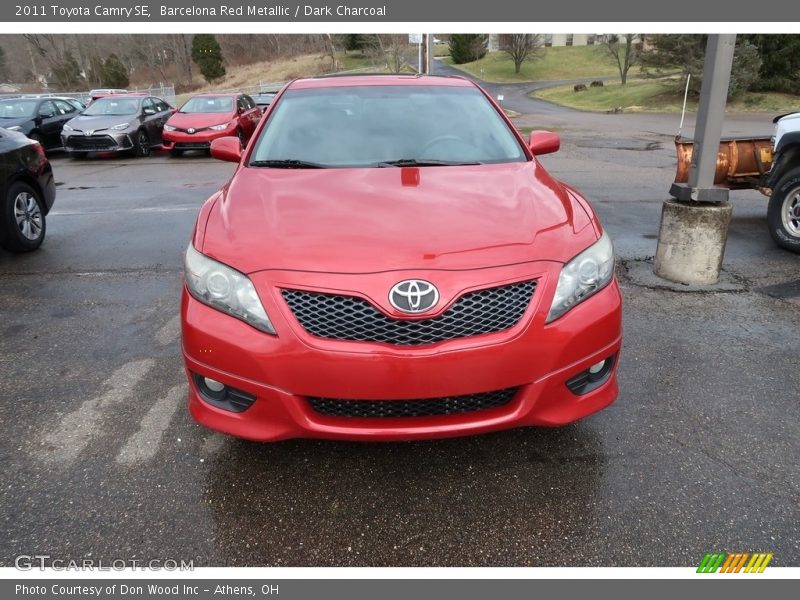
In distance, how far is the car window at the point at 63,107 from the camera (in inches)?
616

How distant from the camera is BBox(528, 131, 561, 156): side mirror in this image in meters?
3.82

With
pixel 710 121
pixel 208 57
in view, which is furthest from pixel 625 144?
pixel 208 57

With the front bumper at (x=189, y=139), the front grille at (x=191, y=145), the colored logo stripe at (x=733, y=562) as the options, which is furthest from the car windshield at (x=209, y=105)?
the colored logo stripe at (x=733, y=562)

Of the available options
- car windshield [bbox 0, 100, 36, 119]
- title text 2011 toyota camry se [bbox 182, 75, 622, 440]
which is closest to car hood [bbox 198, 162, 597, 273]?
title text 2011 toyota camry se [bbox 182, 75, 622, 440]

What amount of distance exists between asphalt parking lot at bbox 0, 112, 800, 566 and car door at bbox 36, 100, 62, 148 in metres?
12.5

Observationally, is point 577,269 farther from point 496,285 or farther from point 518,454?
point 518,454

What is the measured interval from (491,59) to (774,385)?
2799 inches

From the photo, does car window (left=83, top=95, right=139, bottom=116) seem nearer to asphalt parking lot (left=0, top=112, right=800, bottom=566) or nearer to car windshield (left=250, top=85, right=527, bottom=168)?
asphalt parking lot (left=0, top=112, right=800, bottom=566)

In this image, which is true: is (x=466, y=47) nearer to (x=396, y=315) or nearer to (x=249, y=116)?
(x=249, y=116)

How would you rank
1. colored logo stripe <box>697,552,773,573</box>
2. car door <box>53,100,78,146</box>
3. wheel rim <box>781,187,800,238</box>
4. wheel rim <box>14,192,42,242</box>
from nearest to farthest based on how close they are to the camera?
1. colored logo stripe <box>697,552,773,573</box>
2. wheel rim <box>781,187,800,238</box>
3. wheel rim <box>14,192,42,242</box>
4. car door <box>53,100,78,146</box>

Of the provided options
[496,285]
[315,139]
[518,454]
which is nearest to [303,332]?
[496,285]

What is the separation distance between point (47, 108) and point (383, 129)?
1507 cm

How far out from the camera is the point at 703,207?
4773 mm

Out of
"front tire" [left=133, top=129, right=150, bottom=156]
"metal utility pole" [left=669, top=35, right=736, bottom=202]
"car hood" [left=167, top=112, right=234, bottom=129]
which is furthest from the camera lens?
"front tire" [left=133, top=129, right=150, bottom=156]
